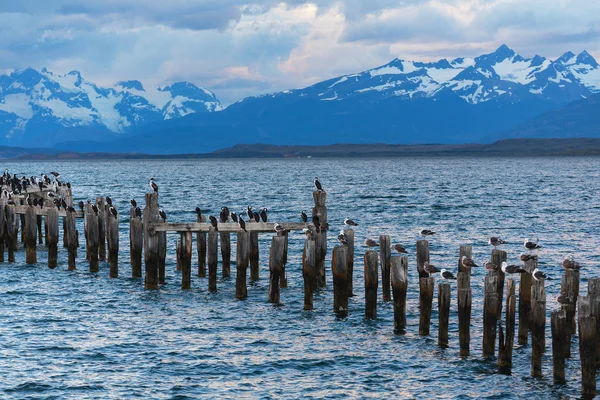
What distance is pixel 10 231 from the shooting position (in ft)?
129

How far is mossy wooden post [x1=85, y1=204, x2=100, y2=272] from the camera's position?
3556 cm

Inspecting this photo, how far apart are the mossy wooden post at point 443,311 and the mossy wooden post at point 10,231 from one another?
2216 cm

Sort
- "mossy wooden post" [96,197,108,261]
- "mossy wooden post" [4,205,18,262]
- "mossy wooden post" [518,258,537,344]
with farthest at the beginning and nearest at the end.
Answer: "mossy wooden post" [4,205,18,262] → "mossy wooden post" [96,197,108,261] → "mossy wooden post" [518,258,537,344]

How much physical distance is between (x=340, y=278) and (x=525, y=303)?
6.10m

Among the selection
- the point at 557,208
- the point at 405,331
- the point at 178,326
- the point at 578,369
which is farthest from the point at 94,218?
the point at 557,208

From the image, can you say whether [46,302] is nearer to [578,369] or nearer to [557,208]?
[578,369]

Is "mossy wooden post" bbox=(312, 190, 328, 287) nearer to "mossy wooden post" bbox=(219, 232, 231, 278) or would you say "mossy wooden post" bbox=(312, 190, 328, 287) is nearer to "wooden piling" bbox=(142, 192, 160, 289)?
"mossy wooden post" bbox=(219, 232, 231, 278)

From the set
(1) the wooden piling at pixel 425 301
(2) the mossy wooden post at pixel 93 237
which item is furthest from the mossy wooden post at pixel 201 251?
(1) the wooden piling at pixel 425 301

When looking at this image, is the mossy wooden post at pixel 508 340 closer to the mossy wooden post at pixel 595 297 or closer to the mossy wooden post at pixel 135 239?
the mossy wooden post at pixel 595 297

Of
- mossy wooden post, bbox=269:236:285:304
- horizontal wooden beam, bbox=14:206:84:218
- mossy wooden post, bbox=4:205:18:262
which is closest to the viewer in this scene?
mossy wooden post, bbox=269:236:285:304

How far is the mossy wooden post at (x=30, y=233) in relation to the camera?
120 feet

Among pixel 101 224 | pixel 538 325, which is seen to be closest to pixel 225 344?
pixel 538 325

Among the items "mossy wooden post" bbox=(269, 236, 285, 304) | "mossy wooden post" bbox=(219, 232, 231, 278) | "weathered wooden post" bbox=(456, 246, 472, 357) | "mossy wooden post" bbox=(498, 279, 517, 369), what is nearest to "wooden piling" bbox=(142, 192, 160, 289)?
"mossy wooden post" bbox=(219, 232, 231, 278)

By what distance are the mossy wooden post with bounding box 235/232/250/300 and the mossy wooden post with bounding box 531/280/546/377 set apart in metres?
11.3
